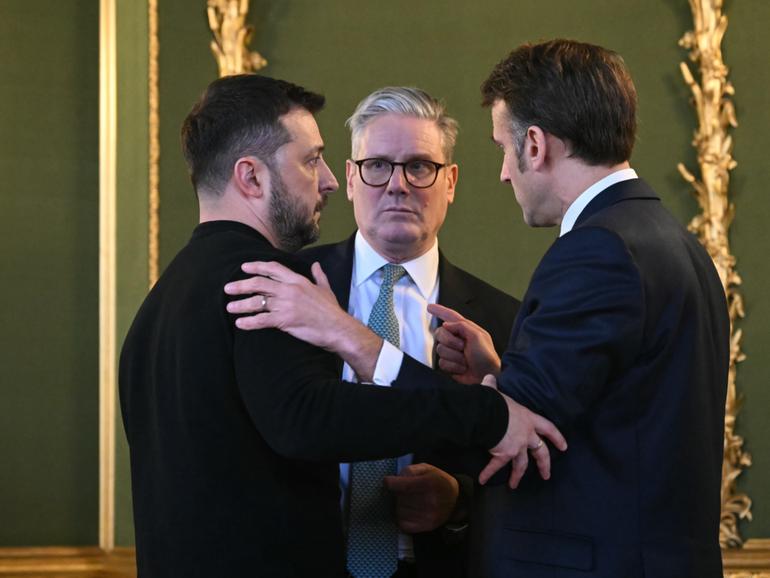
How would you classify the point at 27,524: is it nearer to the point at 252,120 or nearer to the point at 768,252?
the point at 252,120

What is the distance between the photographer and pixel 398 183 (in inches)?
121

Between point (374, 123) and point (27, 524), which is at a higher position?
point (374, 123)

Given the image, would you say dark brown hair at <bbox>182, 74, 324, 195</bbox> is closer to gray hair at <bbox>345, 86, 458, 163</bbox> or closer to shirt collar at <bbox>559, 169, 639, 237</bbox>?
shirt collar at <bbox>559, 169, 639, 237</bbox>

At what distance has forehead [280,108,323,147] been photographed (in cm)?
230

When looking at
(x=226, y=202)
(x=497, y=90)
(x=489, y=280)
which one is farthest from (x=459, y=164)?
(x=226, y=202)

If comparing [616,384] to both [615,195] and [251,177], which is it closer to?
[615,195]

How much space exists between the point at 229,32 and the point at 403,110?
112 centimetres

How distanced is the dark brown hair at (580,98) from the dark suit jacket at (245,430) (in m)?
0.61

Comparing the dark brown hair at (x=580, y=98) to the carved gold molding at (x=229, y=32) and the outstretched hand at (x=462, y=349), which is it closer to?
the outstretched hand at (x=462, y=349)

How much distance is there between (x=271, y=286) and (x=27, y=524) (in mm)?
2310

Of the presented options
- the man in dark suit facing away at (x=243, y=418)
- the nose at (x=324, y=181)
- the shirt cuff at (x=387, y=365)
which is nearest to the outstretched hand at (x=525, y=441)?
the man in dark suit facing away at (x=243, y=418)

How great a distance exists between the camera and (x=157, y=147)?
3.93m

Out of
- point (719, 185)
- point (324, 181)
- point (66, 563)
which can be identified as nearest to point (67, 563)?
point (66, 563)

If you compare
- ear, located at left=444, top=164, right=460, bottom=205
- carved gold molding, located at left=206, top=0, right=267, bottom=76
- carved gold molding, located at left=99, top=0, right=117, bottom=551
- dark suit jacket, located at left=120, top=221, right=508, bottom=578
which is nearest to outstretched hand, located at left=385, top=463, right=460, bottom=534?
dark suit jacket, located at left=120, top=221, right=508, bottom=578
